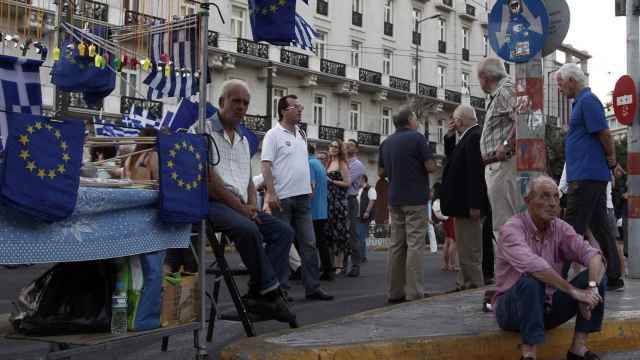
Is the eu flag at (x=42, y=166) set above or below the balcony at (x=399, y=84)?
below

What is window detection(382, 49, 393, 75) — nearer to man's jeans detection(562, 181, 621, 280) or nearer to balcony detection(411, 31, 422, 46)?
balcony detection(411, 31, 422, 46)

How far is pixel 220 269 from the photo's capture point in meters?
5.42

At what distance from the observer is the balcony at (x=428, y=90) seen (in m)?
53.4

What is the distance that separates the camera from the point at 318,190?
34.7 ft

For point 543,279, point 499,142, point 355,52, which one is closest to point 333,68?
point 355,52

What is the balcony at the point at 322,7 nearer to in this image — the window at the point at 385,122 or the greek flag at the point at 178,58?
the window at the point at 385,122

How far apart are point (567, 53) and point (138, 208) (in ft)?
275

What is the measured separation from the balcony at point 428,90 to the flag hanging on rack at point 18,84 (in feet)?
164

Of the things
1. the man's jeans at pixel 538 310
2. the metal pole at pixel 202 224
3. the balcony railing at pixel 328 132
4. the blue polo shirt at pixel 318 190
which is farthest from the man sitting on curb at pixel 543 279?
the balcony railing at pixel 328 132

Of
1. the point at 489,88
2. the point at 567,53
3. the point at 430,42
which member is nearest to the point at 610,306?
the point at 489,88

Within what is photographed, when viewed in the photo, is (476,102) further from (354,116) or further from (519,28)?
(519,28)

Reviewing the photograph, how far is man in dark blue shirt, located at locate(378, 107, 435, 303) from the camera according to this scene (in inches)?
321

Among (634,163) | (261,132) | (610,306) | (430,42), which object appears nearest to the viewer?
(610,306)

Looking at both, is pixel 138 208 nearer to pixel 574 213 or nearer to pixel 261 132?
pixel 574 213
